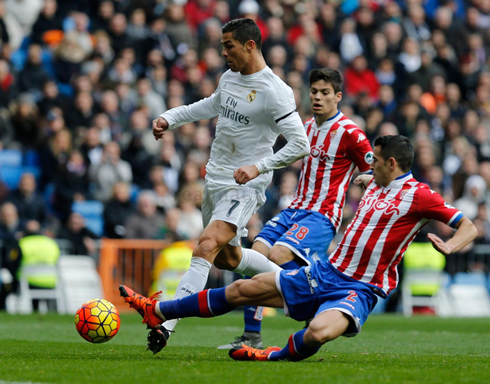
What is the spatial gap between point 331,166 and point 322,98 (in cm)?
68

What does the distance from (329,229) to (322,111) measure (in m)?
1.16

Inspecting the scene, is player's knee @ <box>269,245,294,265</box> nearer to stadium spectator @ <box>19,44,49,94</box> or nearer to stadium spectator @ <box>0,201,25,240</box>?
stadium spectator @ <box>0,201,25,240</box>

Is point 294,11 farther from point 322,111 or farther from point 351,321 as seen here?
→ point 351,321

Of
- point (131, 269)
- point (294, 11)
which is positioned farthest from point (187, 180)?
point (294, 11)

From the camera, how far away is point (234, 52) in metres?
7.45

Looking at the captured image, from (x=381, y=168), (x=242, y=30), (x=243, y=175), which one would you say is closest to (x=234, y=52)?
(x=242, y=30)

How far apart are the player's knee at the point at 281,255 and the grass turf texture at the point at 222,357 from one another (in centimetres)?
91

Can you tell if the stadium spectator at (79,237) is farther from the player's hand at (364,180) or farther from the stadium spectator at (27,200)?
the player's hand at (364,180)

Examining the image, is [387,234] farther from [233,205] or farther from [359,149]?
[359,149]

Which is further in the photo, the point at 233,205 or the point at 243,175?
the point at 233,205

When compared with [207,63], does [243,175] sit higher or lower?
lower

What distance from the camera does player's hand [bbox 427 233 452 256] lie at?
19.2ft

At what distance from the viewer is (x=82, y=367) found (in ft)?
19.1

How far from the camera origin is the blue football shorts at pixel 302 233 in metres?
8.10
